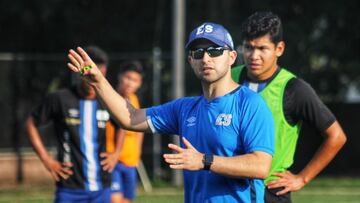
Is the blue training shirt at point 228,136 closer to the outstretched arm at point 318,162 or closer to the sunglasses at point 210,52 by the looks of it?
the sunglasses at point 210,52

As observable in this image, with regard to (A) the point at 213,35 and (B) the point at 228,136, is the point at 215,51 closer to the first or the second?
(A) the point at 213,35

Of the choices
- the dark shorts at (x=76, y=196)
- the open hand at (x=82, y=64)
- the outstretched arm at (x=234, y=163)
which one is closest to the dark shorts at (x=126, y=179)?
the dark shorts at (x=76, y=196)

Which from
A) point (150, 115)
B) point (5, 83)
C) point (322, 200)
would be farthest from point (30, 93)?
point (150, 115)

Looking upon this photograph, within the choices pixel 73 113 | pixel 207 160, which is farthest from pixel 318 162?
pixel 73 113

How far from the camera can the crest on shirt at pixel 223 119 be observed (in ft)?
18.3

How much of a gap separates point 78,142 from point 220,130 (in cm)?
361

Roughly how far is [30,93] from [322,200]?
264 inches

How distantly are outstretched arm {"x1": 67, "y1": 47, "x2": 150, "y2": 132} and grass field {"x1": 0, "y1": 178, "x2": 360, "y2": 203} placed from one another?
30.4 ft

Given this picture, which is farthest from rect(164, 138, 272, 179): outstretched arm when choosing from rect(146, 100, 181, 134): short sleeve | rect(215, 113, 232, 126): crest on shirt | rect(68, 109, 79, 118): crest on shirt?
rect(68, 109, 79, 118): crest on shirt

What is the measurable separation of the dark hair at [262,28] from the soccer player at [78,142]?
7.85 feet

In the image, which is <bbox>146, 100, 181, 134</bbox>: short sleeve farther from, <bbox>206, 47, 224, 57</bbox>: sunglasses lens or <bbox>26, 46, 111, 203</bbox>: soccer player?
<bbox>26, 46, 111, 203</bbox>: soccer player

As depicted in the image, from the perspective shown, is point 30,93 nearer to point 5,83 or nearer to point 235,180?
point 5,83

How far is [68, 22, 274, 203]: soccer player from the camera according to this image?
5.32 metres

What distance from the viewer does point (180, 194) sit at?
16672 mm
